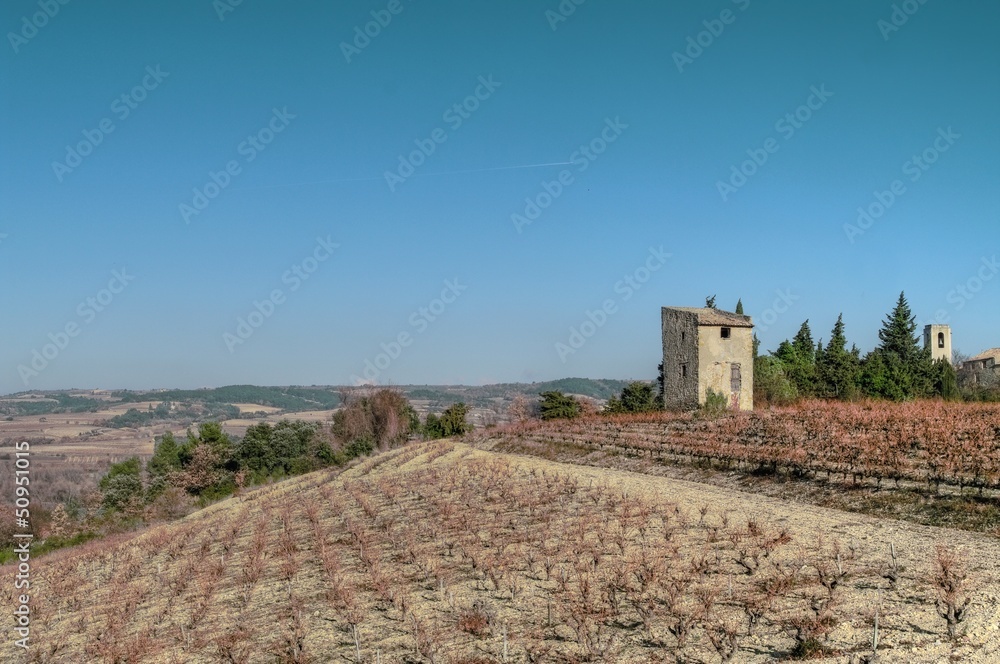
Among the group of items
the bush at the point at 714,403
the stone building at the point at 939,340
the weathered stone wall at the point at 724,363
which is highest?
the stone building at the point at 939,340

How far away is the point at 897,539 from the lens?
451 inches

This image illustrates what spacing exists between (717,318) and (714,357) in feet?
6.66

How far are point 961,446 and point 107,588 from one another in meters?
19.4

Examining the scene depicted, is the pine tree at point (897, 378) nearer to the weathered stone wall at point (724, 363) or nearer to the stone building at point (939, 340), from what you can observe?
Answer: the weathered stone wall at point (724, 363)

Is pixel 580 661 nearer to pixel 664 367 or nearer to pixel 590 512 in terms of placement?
pixel 590 512

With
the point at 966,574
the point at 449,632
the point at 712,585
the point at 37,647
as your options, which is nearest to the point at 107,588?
the point at 37,647

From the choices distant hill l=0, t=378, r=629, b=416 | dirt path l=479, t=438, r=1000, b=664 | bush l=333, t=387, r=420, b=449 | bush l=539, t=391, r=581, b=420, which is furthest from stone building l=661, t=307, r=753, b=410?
distant hill l=0, t=378, r=629, b=416

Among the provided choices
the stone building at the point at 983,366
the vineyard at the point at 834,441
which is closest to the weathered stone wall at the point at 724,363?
the vineyard at the point at 834,441

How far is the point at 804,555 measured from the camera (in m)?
10.6

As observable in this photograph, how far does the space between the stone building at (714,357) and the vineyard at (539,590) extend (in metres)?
18.5

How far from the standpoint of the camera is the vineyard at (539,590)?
780 centimetres

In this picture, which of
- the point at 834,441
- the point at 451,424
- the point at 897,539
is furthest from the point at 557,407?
the point at 897,539

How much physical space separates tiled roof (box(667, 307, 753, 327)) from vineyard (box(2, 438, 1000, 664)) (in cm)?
1919

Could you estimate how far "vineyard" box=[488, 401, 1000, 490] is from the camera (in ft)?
51.8
